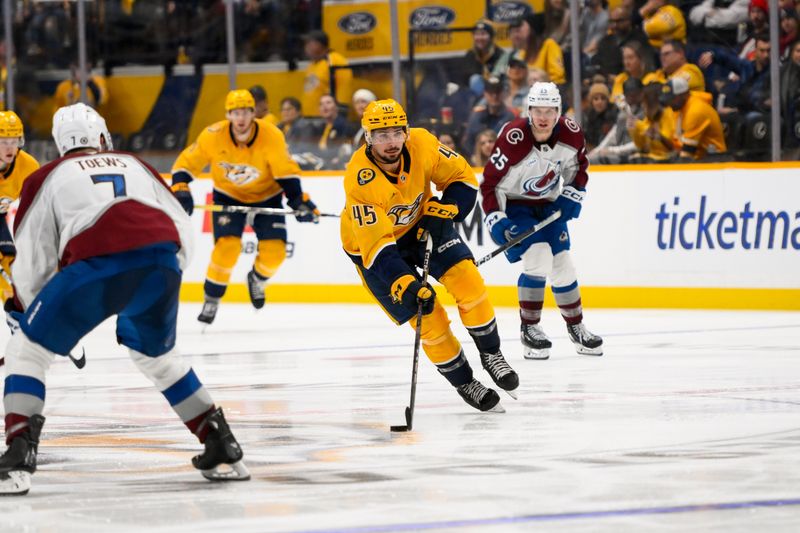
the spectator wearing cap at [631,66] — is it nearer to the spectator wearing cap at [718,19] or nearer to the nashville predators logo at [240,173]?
the spectator wearing cap at [718,19]

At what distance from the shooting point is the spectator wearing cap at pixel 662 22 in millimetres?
10312

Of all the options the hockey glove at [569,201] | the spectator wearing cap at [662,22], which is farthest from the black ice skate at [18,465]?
the spectator wearing cap at [662,22]

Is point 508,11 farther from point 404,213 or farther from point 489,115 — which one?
point 404,213

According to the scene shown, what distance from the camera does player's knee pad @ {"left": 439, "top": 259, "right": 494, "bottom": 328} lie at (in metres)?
5.79

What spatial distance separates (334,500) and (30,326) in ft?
3.11

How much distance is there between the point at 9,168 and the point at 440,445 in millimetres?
3929

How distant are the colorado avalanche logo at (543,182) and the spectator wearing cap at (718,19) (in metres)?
2.97

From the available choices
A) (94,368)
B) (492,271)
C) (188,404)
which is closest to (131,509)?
(188,404)

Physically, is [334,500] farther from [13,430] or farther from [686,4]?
[686,4]

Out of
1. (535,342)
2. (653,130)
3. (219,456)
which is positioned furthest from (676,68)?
(219,456)

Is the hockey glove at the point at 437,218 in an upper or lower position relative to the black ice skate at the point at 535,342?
upper

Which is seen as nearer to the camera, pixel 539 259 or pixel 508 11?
pixel 539 259

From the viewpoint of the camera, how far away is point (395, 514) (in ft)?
12.3

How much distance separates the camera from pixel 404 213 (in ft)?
18.8
